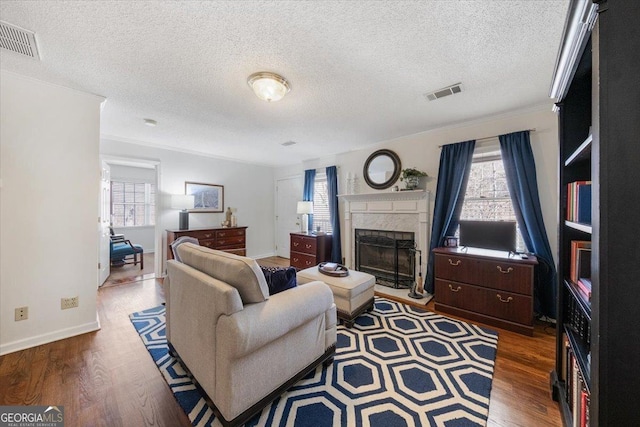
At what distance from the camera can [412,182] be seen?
11.8ft

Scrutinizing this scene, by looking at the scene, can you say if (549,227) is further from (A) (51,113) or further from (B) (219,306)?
(A) (51,113)

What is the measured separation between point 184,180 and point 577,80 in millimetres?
5409

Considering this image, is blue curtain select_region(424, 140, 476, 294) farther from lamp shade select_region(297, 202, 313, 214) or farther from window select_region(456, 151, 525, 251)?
lamp shade select_region(297, 202, 313, 214)

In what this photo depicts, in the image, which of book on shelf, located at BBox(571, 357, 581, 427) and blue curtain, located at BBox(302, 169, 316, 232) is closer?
book on shelf, located at BBox(571, 357, 581, 427)

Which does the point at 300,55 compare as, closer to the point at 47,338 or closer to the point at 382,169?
the point at 382,169

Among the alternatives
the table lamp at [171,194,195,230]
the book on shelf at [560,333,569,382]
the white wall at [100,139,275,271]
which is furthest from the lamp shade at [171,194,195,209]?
the book on shelf at [560,333,569,382]

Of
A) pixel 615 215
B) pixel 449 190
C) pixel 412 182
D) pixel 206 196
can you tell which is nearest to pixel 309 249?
pixel 412 182

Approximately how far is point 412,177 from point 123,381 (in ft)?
12.5

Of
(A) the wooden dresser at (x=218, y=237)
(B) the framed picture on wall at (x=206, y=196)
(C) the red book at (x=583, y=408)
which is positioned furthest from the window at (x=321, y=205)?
(C) the red book at (x=583, y=408)

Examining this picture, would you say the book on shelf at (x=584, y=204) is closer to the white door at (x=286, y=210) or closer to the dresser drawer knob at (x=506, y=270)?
the dresser drawer knob at (x=506, y=270)

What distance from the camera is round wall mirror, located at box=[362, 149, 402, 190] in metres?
3.99

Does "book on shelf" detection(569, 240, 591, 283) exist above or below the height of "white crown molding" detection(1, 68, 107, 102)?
below

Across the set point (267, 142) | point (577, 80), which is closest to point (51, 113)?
point (267, 142)

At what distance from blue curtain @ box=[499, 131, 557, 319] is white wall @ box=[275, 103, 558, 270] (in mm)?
104
